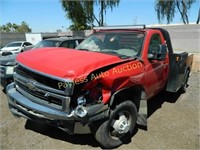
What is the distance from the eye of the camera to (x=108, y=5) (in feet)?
105

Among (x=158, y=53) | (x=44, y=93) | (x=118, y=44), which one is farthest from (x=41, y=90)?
(x=158, y=53)

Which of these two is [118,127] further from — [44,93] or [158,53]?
[158,53]

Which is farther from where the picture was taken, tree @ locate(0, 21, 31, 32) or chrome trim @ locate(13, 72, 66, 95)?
tree @ locate(0, 21, 31, 32)

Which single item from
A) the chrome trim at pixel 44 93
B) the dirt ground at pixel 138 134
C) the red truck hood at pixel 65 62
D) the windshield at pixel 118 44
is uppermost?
the windshield at pixel 118 44

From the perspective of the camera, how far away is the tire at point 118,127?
138 inches

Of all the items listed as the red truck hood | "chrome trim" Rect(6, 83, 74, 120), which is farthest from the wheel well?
"chrome trim" Rect(6, 83, 74, 120)

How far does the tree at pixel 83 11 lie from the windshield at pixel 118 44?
89.9ft

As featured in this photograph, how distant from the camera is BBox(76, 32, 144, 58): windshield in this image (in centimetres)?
441

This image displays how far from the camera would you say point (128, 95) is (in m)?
4.00

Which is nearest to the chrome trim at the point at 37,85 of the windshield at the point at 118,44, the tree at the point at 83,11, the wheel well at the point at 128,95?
the wheel well at the point at 128,95

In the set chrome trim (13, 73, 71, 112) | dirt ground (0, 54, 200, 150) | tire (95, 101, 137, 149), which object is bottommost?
dirt ground (0, 54, 200, 150)

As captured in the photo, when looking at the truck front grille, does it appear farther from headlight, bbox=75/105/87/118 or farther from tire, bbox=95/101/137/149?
tire, bbox=95/101/137/149

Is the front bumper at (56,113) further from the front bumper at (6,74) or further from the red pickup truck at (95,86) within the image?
the front bumper at (6,74)

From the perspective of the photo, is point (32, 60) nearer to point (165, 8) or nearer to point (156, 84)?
point (156, 84)
